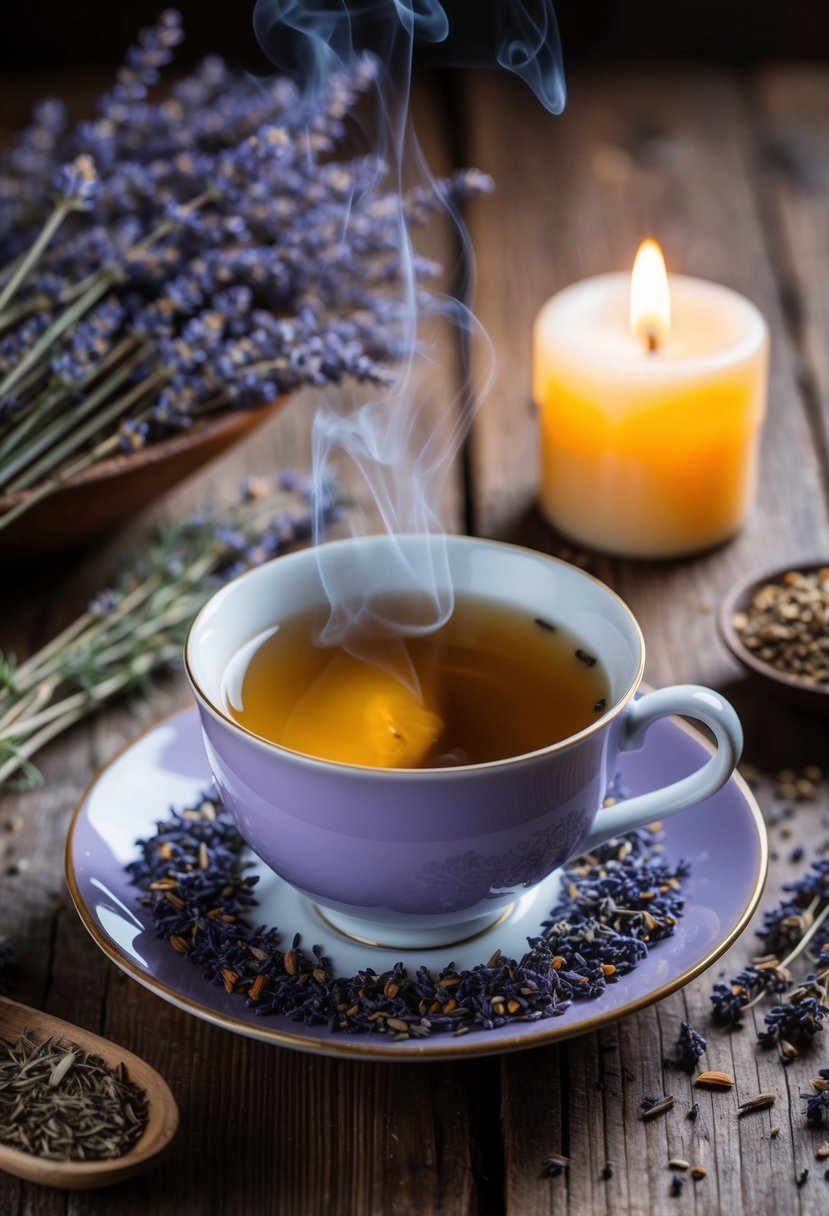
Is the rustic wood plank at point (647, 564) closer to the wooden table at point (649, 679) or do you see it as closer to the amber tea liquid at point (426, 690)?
the wooden table at point (649, 679)

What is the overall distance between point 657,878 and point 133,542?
837mm

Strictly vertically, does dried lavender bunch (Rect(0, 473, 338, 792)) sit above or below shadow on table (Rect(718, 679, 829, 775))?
above

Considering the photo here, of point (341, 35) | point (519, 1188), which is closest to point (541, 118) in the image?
Result: point (341, 35)

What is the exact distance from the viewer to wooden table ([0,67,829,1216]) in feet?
2.98

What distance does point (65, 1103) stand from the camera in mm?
889

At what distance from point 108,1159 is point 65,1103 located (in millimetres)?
51

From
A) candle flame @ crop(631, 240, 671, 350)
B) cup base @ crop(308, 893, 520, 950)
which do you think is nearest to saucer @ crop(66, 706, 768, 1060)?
cup base @ crop(308, 893, 520, 950)

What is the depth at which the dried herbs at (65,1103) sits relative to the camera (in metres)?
0.87

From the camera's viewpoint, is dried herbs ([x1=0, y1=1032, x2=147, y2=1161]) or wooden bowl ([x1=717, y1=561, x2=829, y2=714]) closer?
dried herbs ([x1=0, y1=1032, x2=147, y2=1161])

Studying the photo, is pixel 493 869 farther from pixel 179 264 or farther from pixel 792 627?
pixel 179 264

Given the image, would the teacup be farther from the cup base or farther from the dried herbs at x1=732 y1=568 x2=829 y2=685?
the dried herbs at x1=732 y1=568 x2=829 y2=685

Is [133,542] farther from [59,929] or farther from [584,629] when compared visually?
[584,629]

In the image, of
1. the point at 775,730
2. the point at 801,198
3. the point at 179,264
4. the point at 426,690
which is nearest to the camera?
the point at 426,690

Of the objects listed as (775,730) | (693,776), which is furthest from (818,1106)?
(775,730)
